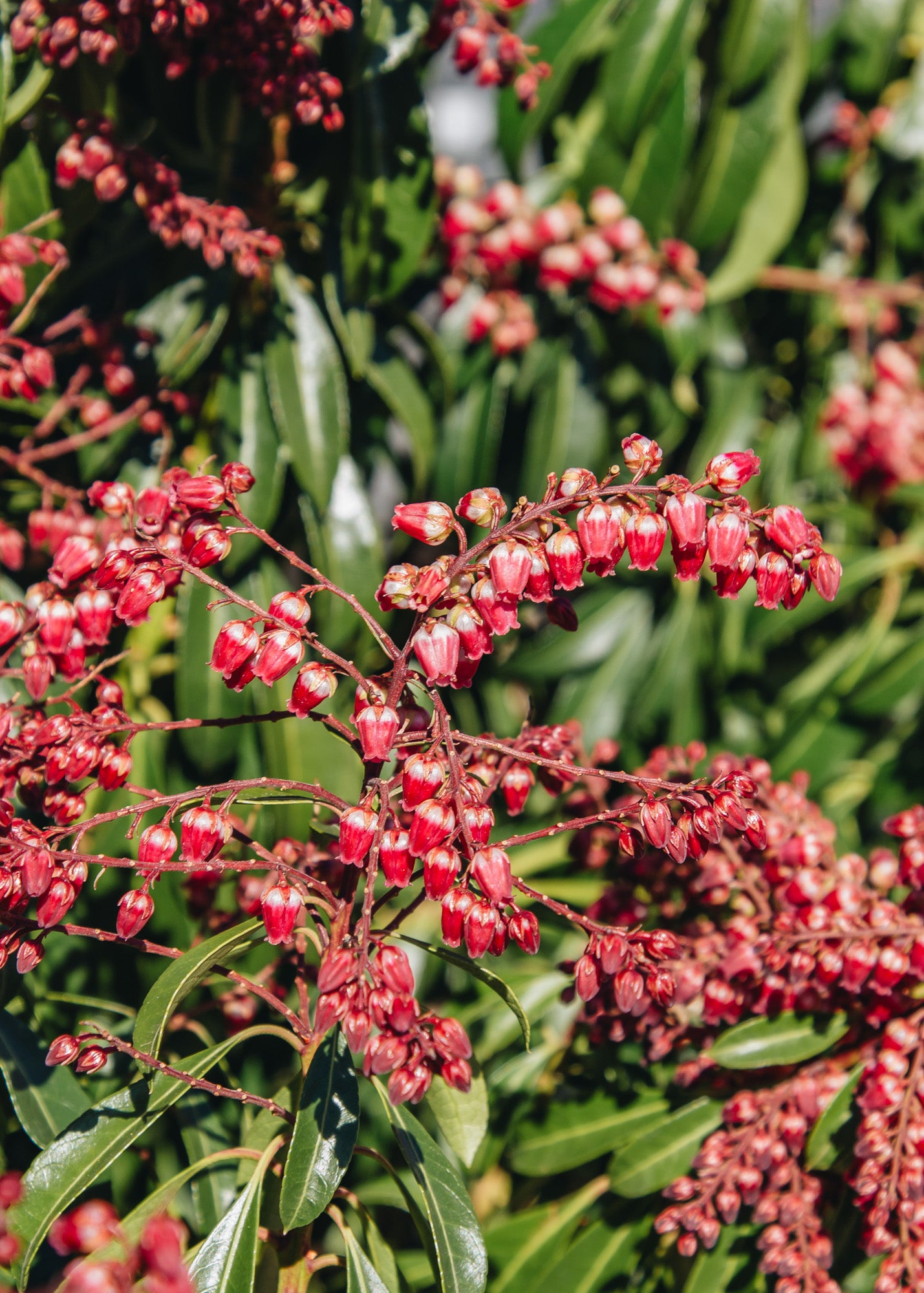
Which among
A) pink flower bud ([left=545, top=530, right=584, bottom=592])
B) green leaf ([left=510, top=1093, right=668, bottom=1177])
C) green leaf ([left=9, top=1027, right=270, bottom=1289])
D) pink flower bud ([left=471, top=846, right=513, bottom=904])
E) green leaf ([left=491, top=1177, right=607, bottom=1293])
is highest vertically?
pink flower bud ([left=545, top=530, right=584, bottom=592])

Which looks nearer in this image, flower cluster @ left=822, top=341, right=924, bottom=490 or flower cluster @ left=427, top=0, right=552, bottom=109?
flower cluster @ left=427, top=0, right=552, bottom=109

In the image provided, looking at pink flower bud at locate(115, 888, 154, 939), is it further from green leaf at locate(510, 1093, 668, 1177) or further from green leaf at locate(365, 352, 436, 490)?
green leaf at locate(365, 352, 436, 490)

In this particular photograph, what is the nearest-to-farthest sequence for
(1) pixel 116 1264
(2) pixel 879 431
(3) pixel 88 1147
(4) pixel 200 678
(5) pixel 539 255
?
(1) pixel 116 1264 < (3) pixel 88 1147 < (4) pixel 200 678 < (5) pixel 539 255 < (2) pixel 879 431

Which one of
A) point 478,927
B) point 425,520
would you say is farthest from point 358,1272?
point 425,520

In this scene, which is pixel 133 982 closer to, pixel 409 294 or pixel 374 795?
pixel 374 795

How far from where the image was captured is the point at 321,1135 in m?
0.65

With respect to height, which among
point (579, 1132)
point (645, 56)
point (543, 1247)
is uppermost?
point (645, 56)

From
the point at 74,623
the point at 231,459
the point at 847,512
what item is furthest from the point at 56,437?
the point at 847,512

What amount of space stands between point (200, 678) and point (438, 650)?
0.56 metres

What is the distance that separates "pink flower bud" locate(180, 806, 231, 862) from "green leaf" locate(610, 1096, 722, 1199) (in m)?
0.54

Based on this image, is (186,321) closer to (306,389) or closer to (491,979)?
(306,389)

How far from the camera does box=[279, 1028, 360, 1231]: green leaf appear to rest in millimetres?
623

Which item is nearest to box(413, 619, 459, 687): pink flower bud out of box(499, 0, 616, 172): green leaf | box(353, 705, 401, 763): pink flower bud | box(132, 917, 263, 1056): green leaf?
box(353, 705, 401, 763): pink flower bud

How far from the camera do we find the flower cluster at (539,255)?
49.3 inches
